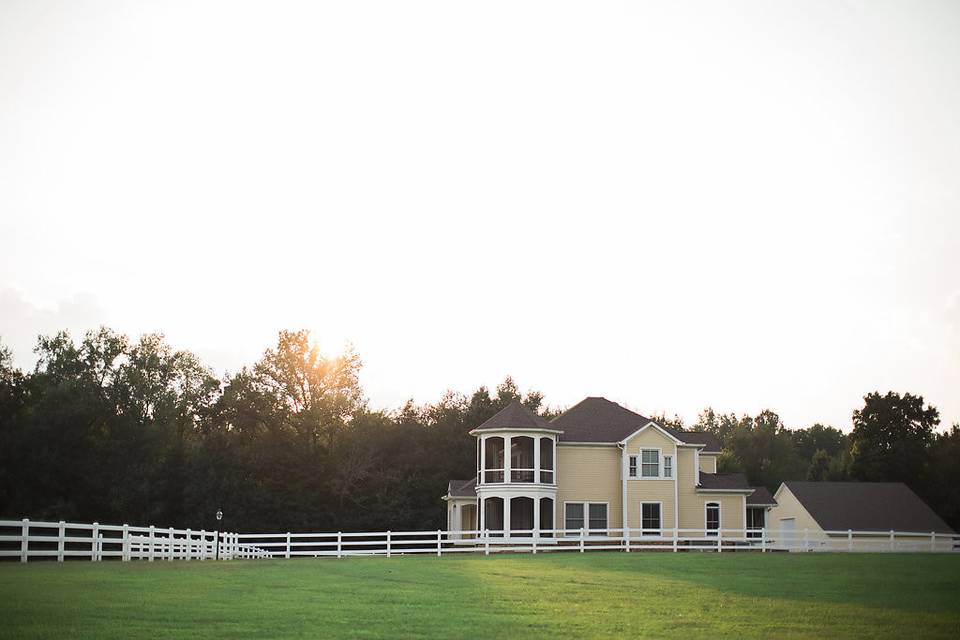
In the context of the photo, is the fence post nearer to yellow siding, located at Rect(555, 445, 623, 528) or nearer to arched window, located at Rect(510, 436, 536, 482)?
arched window, located at Rect(510, 436, 536, 482)

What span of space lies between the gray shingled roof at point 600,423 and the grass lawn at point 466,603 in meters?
24.4

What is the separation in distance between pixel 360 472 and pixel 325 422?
180 inches

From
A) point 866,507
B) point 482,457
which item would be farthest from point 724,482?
point 482,457

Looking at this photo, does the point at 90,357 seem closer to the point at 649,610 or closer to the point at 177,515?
the point at 177,515

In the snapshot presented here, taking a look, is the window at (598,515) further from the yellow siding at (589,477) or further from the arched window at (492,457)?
the arched window at (492,457)

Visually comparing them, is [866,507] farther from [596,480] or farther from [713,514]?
[596,480]

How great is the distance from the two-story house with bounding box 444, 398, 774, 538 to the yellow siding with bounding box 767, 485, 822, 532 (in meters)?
8.12

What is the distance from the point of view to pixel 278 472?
219 feet

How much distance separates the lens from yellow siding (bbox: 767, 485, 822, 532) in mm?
57906

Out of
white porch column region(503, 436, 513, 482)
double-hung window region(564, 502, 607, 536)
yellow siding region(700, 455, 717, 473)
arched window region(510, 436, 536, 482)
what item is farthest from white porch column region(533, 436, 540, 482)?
yellow siding region(700, 455, 717, 473)

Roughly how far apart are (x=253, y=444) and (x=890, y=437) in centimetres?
4670

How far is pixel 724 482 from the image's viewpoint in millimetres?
51688

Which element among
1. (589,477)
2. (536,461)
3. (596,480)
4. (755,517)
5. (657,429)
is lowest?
(755,517)

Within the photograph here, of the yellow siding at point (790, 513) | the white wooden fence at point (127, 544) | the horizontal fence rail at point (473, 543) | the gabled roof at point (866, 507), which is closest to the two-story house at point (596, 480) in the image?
the horizontal fence rail at point (473, 543)
